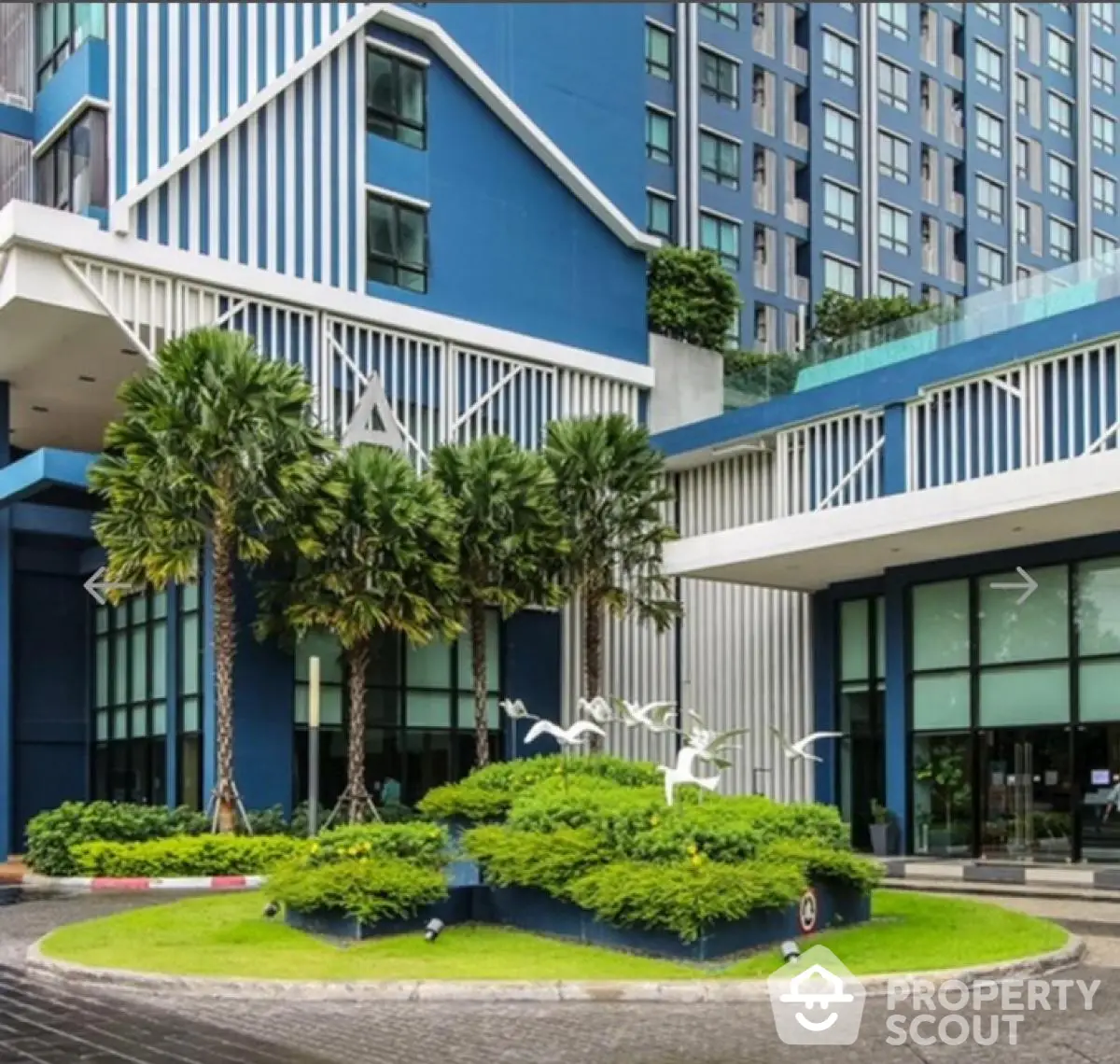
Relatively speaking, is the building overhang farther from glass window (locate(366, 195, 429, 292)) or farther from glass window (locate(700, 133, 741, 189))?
glass window (locate(700, 133, 741, 189))

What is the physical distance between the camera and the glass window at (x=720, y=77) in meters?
57.6

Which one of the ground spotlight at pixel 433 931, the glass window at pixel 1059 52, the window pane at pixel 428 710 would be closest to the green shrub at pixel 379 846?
the ground spotlight at pixel 433 931

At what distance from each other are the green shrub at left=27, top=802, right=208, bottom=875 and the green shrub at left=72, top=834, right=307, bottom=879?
1.09ft

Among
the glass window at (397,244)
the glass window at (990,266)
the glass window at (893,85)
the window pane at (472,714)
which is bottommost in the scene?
the window pane at (472,714)

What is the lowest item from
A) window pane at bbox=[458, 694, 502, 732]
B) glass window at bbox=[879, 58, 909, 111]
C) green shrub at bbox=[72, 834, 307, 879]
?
green shrub at bbox=[72, 834, 307, 879]

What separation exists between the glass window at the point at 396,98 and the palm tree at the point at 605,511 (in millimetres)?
7244

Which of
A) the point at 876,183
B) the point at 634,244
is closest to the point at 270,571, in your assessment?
the point at 634,244

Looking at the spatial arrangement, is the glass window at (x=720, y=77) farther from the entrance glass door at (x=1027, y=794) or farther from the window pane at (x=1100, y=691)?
the window pane at (x=1100, y=691)

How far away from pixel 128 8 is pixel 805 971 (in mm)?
22885

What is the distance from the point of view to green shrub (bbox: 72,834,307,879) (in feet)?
78.3

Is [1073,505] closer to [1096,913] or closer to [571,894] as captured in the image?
[1096,913]

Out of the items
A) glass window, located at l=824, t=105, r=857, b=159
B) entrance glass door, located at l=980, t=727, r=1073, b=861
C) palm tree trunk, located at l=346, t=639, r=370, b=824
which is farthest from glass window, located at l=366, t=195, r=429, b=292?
glass window, located at l=824, t=105, r=857, b=159

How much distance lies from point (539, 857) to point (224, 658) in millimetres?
12570

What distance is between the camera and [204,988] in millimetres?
12773
